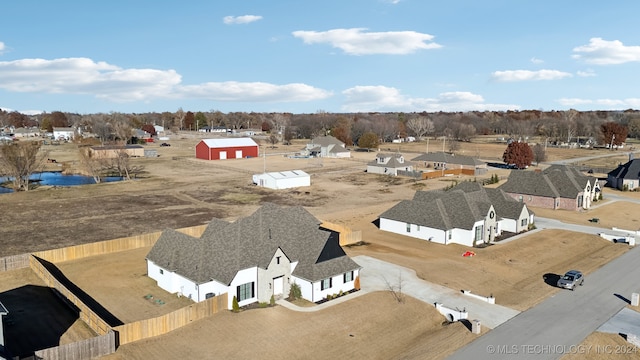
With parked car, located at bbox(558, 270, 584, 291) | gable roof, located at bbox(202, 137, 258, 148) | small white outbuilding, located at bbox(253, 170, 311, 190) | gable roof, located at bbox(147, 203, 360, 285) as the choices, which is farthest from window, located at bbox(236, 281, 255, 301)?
gable roof, located at bbox(202, 137, 258, 148)

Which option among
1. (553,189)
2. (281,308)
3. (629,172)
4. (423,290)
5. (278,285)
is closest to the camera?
(281,308)

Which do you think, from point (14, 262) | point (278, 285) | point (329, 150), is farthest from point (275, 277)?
point (329, 150)

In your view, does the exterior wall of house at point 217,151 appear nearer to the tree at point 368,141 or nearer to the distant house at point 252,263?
the tree at point 368,141

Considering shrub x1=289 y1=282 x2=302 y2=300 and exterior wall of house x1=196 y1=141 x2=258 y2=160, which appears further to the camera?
exterior wall of house x1=196 y1=141 x2=258 y2=160

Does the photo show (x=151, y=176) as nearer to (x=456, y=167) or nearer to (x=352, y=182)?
(x=352, y=182)

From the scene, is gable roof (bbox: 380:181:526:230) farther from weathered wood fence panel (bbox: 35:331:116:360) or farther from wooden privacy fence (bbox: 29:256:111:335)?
weathered wood fence panel (bbox: 35:331:116:360)

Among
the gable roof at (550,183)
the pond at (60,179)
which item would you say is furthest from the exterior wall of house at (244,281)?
the pond at (60,179)

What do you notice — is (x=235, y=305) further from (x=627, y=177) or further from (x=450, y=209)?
(x=627, y=177)

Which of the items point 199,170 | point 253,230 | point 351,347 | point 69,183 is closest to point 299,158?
point 199,170
